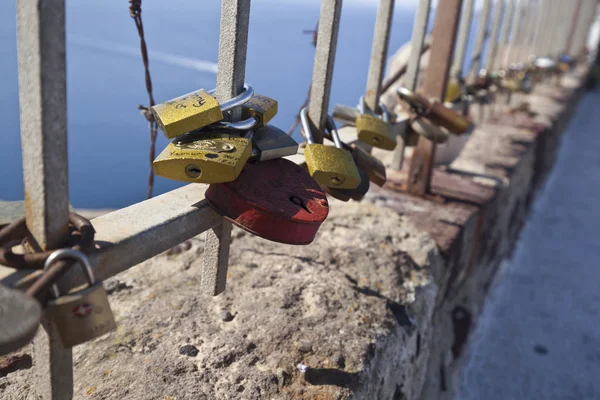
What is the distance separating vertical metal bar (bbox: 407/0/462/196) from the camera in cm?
178

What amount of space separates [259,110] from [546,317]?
2.47 meters

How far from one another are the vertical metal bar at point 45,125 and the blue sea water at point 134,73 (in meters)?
0.60

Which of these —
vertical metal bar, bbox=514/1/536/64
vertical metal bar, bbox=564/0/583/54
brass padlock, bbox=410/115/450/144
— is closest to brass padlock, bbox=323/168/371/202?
brass padlock, bbox=410/115/450/144

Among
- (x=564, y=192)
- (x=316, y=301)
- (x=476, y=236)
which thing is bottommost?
(x=564, y=192)

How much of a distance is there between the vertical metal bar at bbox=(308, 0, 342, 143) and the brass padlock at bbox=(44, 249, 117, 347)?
0.62 m

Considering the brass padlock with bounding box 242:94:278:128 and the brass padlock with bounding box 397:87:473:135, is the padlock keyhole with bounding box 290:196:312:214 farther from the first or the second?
the brass padlock with bounding box 397:87:473:135

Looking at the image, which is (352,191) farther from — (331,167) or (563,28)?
(563,28)

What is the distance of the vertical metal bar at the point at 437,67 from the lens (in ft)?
5.83

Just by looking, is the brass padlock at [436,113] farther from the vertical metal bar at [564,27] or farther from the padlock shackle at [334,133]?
the vertical metal bar at [564,27]

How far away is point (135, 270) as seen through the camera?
Result: 121cm

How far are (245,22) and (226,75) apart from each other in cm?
8

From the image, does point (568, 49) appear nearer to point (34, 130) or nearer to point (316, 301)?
point (316, 301)

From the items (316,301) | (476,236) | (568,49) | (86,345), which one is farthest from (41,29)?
(568,49)

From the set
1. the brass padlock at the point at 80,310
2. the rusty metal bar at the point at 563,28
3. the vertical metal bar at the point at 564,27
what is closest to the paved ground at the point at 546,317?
the brass padlock at the point at 80,310
